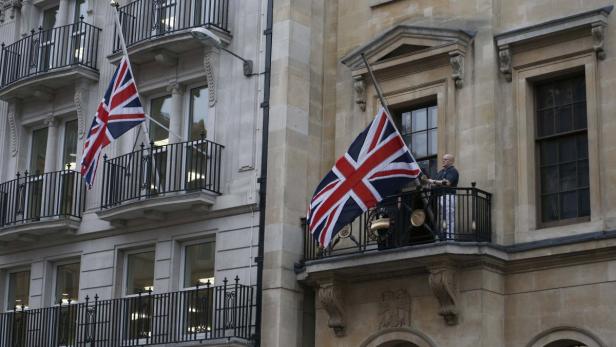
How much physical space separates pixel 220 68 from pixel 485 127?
6.55 m

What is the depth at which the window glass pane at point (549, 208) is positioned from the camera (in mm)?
22891

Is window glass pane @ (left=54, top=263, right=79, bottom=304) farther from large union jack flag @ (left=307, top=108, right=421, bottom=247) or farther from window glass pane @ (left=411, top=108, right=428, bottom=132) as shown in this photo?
window glass pane @ (left=411, top=108, right=428, bottom=132)

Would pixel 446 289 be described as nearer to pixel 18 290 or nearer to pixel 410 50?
pixel 410 50

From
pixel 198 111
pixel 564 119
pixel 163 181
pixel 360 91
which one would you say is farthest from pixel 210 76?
pixel 564 119

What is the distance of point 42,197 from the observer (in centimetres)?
2970

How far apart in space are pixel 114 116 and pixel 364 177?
6251 mm

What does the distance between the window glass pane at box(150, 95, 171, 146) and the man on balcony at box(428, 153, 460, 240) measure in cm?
761

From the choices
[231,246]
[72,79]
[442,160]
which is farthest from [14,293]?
[442,160]

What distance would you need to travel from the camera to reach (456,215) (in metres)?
22.8

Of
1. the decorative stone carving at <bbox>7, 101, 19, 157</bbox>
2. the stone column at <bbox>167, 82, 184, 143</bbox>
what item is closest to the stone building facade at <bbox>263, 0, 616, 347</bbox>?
the stone column at <bbox>167, 82, 184, 143</bbox>

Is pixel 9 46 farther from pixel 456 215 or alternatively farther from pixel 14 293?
pixel 456 215

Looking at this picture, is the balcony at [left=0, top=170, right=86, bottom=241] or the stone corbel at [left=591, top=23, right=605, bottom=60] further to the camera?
the balcony at [left=0, top=170, right=86, bottom=241]

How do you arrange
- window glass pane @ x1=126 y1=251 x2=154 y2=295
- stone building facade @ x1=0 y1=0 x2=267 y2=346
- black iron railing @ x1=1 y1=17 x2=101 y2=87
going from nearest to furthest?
1. stone building facade @ x1=0 y1=0 x2=267 y2=346
2. window glass pane @ x1=126 y1=251 x2=154 y2=295
3. black iron railing @ x1=1 y1=17 x2=101 y2=87

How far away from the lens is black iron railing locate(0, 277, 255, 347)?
25.1 m
